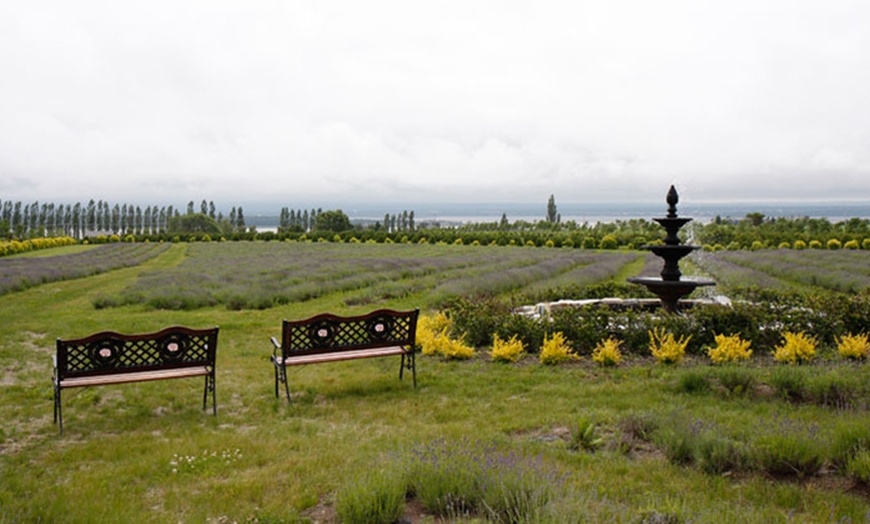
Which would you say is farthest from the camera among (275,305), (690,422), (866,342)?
(275,305)

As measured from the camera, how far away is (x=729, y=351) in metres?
8.64

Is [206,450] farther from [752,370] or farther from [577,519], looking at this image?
[752,370]

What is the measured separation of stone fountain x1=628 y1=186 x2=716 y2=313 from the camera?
11547 millimetres

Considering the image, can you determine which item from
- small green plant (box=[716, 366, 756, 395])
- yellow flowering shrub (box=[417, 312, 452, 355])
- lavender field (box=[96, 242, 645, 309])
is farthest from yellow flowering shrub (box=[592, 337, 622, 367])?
lavender field (box=[96, 242, 645, 309])

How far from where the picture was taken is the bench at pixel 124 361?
268 inches

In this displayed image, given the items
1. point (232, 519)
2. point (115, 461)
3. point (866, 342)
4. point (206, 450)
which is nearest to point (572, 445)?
point (232, 519)

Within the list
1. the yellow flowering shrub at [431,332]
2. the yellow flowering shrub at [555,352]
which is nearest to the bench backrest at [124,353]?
the yellow flowering shrub at [431,332]

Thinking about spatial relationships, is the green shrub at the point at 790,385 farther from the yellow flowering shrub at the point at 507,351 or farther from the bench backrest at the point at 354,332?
the bench backrest at the point at 354,332

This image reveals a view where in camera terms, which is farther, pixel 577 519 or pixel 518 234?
pixel 518 234

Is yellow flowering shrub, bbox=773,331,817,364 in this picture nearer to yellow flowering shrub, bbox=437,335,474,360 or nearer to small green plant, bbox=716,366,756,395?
small green plant, bbox=716,366,756,395

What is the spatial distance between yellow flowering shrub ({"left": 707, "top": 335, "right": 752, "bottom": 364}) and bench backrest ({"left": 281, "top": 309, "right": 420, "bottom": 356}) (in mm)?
4432

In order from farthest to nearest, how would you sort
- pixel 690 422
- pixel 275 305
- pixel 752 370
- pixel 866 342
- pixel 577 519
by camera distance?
pixel 275 305 → pixel 866 342 → pixel 752 370 → pixel 690 422 → pixel 577 519

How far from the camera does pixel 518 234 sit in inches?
2271

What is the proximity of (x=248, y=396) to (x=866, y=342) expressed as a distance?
9.09m
